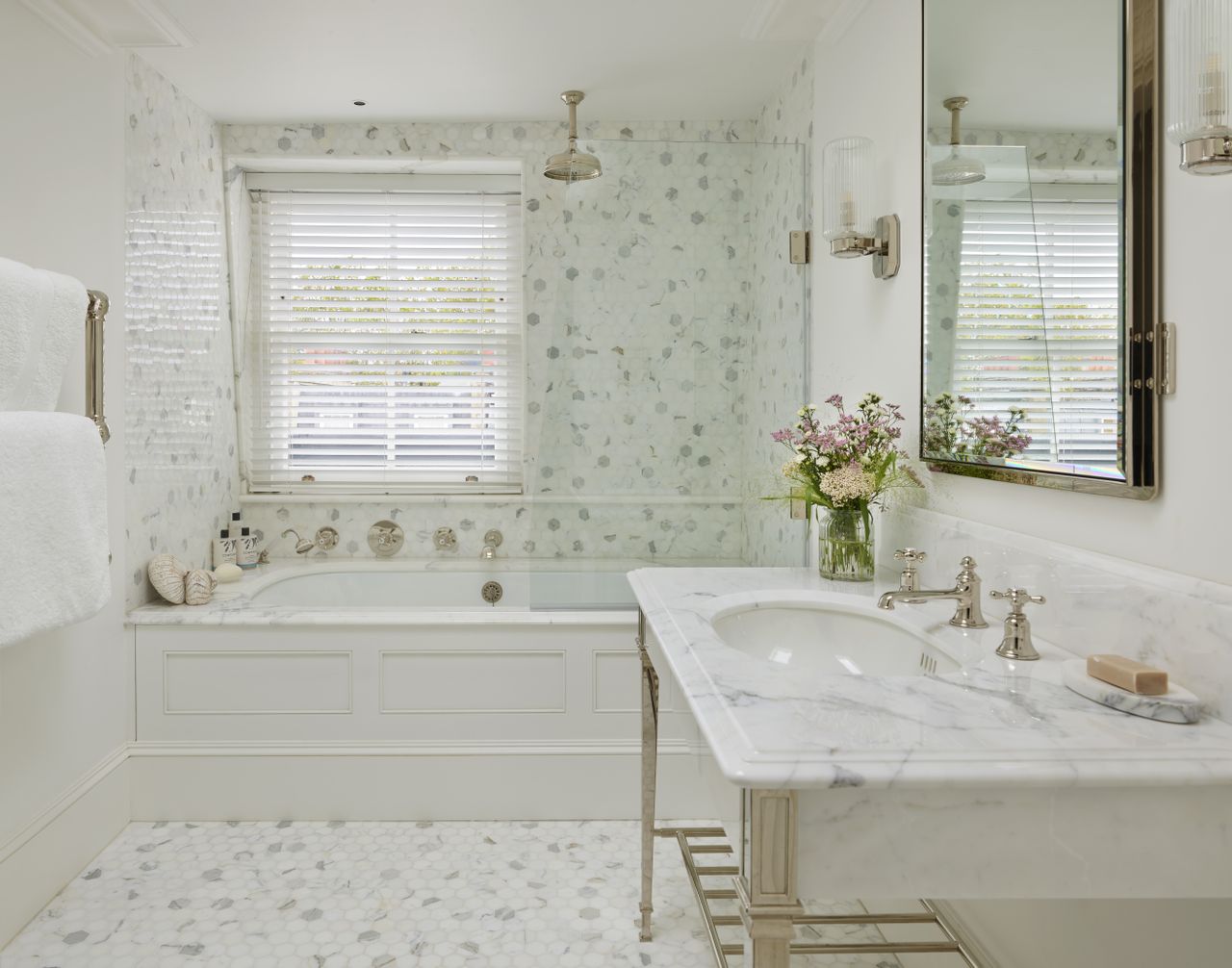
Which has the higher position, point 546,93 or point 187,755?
point 546,93

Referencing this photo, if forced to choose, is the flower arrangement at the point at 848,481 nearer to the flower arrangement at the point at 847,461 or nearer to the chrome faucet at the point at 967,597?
the flower arrangement at the point at 847,461

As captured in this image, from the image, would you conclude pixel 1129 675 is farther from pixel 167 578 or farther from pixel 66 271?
pixel 167 578

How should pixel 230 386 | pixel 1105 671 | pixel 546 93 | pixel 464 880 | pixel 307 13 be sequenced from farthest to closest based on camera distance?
1. pixel 230 386
2. pixel 546 93
3. pixel 307 13
4. pixel 464 880
5. pixel 1105 671

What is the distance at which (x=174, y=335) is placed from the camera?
116 inches

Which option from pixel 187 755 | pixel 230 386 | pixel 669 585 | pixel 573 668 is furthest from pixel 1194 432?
pixel 230 386

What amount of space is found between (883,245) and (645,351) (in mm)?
753

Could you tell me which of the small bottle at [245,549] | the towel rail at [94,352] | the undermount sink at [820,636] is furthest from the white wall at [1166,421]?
the small bottle at [245,549]

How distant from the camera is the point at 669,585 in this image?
65.1 inches

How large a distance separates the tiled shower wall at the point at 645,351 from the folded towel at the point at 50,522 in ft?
3.68

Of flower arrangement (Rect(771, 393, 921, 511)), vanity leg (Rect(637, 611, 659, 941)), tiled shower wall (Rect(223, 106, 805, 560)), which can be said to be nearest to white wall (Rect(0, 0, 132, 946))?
tiled shower wall (Rect(223, 106, 805, 560))

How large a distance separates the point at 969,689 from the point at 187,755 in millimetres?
2360

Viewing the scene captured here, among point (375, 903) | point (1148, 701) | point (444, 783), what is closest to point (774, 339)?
point (444, 783)

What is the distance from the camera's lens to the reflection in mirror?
3.87 ft

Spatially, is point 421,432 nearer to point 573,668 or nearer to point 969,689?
point 573,668
